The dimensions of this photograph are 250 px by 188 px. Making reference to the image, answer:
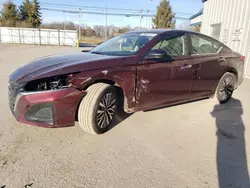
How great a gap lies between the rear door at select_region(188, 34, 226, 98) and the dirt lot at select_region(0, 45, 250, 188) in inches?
27.7

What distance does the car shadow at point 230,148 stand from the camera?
85.6 inches

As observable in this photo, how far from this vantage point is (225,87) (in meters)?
4.59

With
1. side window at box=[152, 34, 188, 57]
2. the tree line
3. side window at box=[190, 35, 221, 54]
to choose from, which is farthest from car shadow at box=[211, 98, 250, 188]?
the tree line

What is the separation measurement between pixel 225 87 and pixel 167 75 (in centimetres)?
186

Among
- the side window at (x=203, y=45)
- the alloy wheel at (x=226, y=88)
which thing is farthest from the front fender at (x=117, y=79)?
the alloy wheel at (x=226, y=88)

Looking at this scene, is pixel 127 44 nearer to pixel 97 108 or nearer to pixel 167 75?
pixel 167 75

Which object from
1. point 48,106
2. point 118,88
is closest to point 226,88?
point 118,88

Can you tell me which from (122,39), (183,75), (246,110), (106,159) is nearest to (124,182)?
(106,159)

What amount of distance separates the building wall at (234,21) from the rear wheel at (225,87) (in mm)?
4241

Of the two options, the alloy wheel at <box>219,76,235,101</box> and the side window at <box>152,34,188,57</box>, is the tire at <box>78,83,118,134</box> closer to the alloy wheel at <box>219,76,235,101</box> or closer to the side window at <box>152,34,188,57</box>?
Answer: the side window at <box>152,34,188,57</box>

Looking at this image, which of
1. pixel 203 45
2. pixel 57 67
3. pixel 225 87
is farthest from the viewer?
pixel 225 87

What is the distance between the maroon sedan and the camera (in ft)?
8.47

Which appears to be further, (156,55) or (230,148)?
(156,55)

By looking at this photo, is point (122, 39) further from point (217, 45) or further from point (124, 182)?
point (124, 182)
